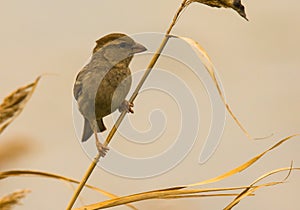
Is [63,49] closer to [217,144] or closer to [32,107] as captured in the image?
[32,107]

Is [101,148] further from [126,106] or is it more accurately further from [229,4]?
[229,4]

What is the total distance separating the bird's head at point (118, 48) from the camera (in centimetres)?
39

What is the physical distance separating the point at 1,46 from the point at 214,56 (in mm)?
203

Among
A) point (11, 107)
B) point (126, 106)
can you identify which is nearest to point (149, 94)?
point (126, 106)

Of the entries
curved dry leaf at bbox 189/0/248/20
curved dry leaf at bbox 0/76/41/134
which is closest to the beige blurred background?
curved dry leaf at bbox 189/0/248/20

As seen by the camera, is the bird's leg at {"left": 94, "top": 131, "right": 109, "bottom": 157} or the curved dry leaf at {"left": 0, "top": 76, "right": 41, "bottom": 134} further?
the bird's leg at {"left": 94, "top": 131, "right": 109, "bottom": 157}

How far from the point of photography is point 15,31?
1.50 ft

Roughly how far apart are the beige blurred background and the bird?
36 millimetres

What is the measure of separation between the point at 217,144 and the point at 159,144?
6 cm

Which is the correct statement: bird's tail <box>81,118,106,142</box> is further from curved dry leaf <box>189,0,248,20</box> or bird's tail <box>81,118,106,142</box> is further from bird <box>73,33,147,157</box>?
curved dry leaf <box>189,0,248,20</box>

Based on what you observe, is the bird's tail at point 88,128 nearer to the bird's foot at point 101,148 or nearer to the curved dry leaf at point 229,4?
the bird's foot at point 101,148

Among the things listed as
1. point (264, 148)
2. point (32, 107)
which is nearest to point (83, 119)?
point (32, 107)

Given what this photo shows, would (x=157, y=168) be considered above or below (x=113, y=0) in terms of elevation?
below

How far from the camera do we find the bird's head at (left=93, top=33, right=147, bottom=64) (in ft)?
1.30
